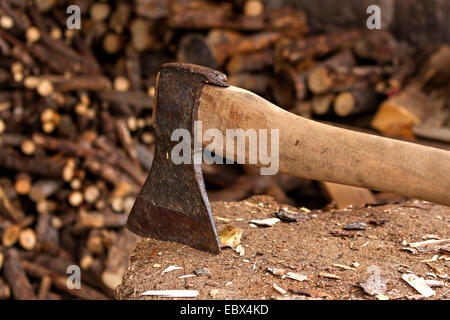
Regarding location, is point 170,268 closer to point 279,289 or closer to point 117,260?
point 279,289

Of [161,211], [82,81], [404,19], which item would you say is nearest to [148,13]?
[82,81]

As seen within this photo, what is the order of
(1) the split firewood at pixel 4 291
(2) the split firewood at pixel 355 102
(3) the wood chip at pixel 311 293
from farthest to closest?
(2) the split firewood at pixel 355 102 → (1) the split firewood at pixel 4 291 → (3) the wood chip at pixel 311 293

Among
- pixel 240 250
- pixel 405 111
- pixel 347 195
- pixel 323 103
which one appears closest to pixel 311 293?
pixel 240 250

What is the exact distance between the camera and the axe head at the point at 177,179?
1801 mm

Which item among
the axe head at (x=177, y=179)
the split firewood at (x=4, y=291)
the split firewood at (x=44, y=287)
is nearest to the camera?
the axe head at (x=177, y=179)

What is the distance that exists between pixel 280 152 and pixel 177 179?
0.41 meters

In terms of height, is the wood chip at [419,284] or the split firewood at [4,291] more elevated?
the wood chip at [419,284]

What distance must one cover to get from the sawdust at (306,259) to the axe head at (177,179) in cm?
8

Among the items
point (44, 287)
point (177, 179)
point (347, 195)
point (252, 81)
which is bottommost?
point (44, 287)

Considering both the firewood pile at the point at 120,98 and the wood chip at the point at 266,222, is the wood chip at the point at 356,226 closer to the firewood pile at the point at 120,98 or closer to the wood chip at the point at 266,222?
the wood chip at the point at 266,222

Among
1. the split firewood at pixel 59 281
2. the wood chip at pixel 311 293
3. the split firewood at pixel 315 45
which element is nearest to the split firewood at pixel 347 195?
the wood chip at pixel 311 293

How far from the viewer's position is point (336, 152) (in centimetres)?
178

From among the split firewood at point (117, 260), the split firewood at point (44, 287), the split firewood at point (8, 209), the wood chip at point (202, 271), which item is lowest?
the split firewood at point (44, 287)

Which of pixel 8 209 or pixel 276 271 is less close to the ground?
pixel 276 271
